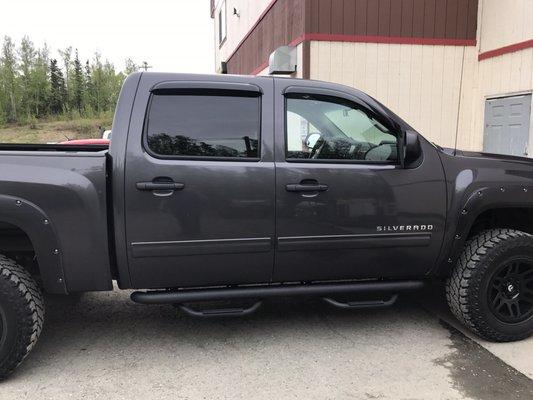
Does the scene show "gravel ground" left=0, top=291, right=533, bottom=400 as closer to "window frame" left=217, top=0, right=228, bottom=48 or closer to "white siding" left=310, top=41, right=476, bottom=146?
"white siding" left=310, top=41, right=476, bottom=146

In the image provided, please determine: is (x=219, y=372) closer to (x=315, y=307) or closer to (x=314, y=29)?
(x=315, y=307)

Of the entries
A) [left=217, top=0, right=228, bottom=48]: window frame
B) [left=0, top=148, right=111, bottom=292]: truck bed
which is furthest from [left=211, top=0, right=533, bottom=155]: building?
[left=217, top=0, right=228, bottom=48]: window frame

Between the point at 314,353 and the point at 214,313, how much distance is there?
2.56 ft

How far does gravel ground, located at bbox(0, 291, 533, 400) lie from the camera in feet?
10.2

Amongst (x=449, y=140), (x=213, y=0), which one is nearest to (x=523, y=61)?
(x=449, y=140)

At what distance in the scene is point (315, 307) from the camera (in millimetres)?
4516

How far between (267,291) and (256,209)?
0.60 metres

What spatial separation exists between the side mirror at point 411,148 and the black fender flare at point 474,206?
473 millimetres

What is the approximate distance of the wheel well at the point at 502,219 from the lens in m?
3.95

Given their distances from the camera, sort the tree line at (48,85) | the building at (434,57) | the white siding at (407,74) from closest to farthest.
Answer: the building at (434,57), the white siding at (407,74), the tree line at (48,85)

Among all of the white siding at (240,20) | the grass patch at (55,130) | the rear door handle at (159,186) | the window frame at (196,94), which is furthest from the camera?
the grass patch at (55,130)

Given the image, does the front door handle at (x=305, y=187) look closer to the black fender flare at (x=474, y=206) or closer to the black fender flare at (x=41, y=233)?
the black fender flare at (x=474, y=206)

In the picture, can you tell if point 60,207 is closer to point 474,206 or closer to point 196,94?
point 196,94

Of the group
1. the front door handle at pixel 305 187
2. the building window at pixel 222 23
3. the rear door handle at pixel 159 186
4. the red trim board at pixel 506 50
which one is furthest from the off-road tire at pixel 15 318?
the building window at pixel 222 23
